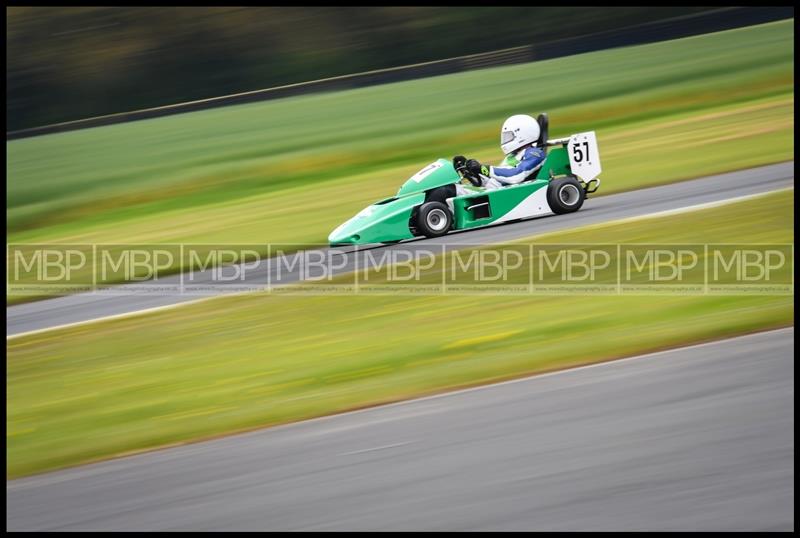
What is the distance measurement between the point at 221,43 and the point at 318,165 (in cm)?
1617

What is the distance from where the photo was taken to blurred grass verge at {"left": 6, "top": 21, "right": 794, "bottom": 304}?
532 inches

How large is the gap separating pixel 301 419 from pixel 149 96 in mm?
27070

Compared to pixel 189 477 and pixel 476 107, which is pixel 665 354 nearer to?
pixel 189 477

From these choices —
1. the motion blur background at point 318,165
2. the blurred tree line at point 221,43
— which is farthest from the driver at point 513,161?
the blurred tree line at point 221,43

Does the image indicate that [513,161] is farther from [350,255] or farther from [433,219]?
[350,255]

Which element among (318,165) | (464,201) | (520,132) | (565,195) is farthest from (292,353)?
(318,165)

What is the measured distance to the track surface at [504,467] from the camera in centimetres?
365

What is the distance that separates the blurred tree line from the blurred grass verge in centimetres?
678

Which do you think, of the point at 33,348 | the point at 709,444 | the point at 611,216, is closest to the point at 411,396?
the point at 709,444

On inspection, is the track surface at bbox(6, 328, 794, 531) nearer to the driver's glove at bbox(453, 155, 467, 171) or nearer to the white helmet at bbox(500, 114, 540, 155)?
the driver's glove at bbox(453, 155, 467, 171)

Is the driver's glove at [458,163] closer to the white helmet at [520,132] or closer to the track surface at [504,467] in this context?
the white helmet at [520,132]

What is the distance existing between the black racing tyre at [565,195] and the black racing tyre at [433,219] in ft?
4.09

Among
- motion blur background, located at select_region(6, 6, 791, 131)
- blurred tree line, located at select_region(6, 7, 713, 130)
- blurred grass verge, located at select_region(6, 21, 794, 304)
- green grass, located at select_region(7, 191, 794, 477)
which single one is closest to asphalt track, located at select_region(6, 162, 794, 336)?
green grass, located at select_region(7, 191, 794, 477)

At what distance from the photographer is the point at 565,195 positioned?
1049cm
